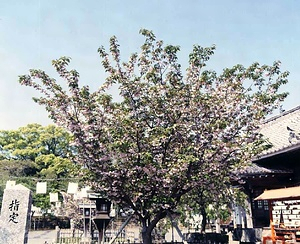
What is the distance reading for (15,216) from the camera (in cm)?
1036

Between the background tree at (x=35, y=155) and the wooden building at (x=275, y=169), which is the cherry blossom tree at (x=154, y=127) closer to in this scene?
the wooden building at (x=275, y=169)

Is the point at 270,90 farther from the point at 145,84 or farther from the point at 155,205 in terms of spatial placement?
the point at 155,205

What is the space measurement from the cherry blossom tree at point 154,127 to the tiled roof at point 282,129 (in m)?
2.16

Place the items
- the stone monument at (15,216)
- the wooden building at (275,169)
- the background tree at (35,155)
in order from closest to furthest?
the stone monument at (15,216) < the wooden building at (275,169) < the background tree at (35,155)

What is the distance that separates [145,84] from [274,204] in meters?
6.65

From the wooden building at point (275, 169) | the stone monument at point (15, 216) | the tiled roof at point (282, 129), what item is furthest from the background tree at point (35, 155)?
the wooden building at point (275, 169)

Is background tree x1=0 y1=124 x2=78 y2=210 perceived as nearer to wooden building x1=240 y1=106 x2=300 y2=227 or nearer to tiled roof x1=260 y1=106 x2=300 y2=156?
tiled roof x1=260 y1=106 x2=300 y2=156

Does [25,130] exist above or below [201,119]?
above

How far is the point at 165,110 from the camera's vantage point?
416 inches

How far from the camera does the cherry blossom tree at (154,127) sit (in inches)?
401

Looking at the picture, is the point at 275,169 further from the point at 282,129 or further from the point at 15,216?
the point at 15,216

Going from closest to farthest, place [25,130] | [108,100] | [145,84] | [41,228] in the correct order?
1. [108,100]
2. [145,84]
3. [41,228]
4. [25,130]

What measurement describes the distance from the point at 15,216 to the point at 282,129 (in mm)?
13201

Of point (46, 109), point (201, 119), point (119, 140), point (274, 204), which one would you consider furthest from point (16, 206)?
point (274, 204)
